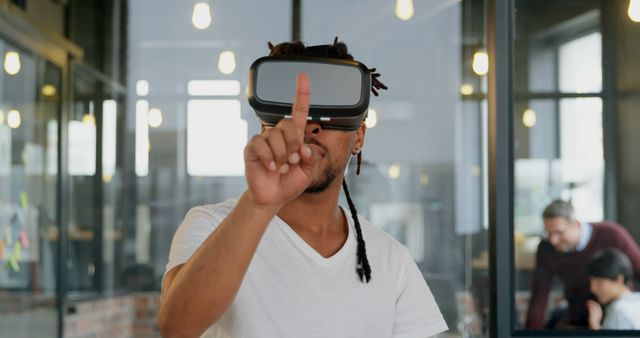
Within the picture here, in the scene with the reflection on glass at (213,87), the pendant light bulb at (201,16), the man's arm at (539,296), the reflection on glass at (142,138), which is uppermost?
the pendant light bulb at (201,16)

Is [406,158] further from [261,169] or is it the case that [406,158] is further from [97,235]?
[261,169]

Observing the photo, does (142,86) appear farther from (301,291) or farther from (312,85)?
(312,85)

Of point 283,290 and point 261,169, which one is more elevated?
point 261,169

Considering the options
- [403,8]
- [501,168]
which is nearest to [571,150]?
[403,8]

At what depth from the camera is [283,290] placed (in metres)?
1.39

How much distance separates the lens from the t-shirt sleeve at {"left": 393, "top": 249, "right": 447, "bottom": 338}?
1542mm

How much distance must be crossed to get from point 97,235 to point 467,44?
2.05 m

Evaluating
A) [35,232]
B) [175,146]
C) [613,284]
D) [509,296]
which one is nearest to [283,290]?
[509,296]

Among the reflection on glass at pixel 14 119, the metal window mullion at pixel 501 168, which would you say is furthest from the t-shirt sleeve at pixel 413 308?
the reflection on glass at pixel 14 119

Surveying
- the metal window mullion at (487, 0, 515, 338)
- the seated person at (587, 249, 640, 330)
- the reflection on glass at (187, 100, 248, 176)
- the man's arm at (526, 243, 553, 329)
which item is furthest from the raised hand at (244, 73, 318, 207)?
the reflection on glass at (187, 100, 248, 176)

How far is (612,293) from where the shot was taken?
3926 mm

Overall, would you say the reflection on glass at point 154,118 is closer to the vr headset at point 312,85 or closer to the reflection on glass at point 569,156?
the reflection on glass at point 569,156

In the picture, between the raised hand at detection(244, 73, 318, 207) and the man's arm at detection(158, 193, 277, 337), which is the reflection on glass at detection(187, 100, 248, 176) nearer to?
the man's arm at detection(158, 193, 277, 337)

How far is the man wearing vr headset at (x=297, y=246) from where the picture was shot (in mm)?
1073
